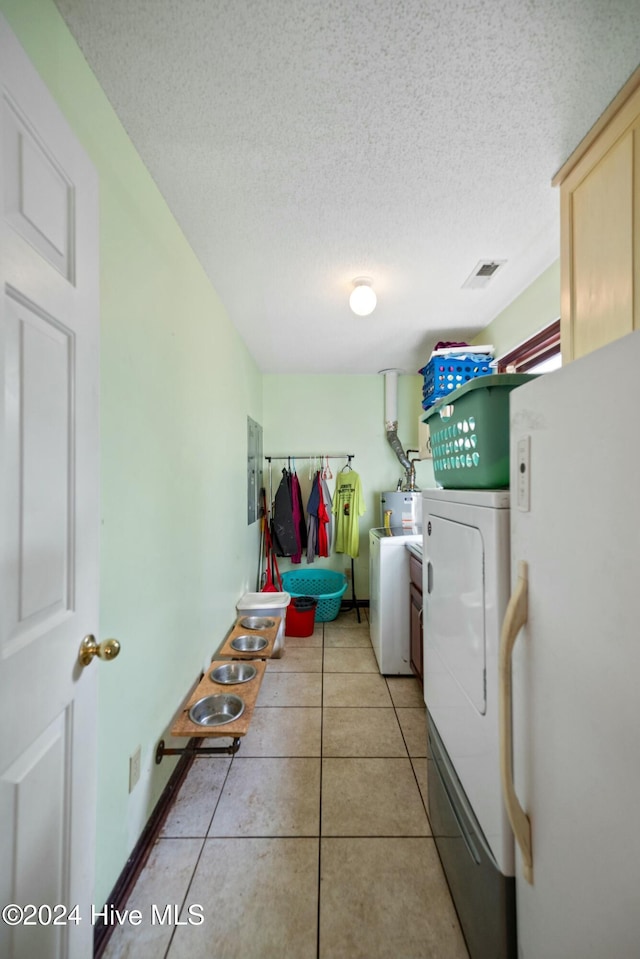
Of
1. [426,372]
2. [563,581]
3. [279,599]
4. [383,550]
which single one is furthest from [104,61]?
[279,599]

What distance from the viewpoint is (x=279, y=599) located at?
263 centimetres

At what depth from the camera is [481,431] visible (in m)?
0.89

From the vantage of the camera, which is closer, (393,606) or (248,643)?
(248,643)

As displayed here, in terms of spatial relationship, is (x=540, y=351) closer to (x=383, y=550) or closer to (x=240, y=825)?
(x=383, y=550)

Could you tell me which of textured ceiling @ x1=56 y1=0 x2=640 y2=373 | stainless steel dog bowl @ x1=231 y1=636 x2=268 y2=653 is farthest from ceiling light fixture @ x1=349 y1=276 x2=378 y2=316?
stainless steel dog bowl @ x1=231 y1=636 x2=268 y2=653

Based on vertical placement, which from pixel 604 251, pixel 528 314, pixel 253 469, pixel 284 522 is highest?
pixel 528 314

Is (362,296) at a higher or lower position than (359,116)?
lower

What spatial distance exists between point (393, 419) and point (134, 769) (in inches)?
121

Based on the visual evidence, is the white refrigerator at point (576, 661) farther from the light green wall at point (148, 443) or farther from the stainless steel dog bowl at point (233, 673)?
the stainless steel dog bowl at point (233, 673)

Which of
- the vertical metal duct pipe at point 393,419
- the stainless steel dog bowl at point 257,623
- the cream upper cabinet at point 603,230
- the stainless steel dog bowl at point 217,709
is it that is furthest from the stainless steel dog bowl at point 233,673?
the vertical metal duct pipe at point 393,419

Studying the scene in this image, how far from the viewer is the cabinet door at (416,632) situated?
6.79 feet

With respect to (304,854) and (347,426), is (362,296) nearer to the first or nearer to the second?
(347,426)

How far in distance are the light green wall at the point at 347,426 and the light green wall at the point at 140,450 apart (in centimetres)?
165

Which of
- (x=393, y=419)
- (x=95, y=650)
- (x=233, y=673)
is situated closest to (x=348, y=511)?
(x=393, y=419)
